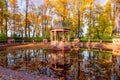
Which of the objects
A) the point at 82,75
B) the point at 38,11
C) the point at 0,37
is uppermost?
the point at 38,11

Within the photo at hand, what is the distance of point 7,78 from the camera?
985cm

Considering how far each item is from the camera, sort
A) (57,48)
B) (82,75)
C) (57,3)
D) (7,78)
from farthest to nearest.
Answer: (57,3) < (57,48) < (82,75) < (7,78)

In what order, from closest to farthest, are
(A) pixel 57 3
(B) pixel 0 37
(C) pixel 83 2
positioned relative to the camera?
(B) pixel 0 37, (C) pixel 83 2, (A) pixel 57 3

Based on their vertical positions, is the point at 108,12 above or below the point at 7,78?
above

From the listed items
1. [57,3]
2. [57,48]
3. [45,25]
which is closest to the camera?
[57,48]

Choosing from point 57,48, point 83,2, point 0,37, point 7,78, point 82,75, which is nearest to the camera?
point 7,78

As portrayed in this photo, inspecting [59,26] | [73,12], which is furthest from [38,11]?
[59,26]

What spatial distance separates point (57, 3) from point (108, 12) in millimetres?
14145

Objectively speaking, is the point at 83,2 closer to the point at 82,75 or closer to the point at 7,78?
the point at 82,75

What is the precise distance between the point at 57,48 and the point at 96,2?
24.5 m

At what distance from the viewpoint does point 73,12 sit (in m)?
48.7

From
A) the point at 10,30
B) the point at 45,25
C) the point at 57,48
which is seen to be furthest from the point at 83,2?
the point at 10,30

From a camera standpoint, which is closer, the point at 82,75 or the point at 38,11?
the point at 82,75

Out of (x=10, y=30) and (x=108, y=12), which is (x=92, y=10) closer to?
(x=108, y=12)
